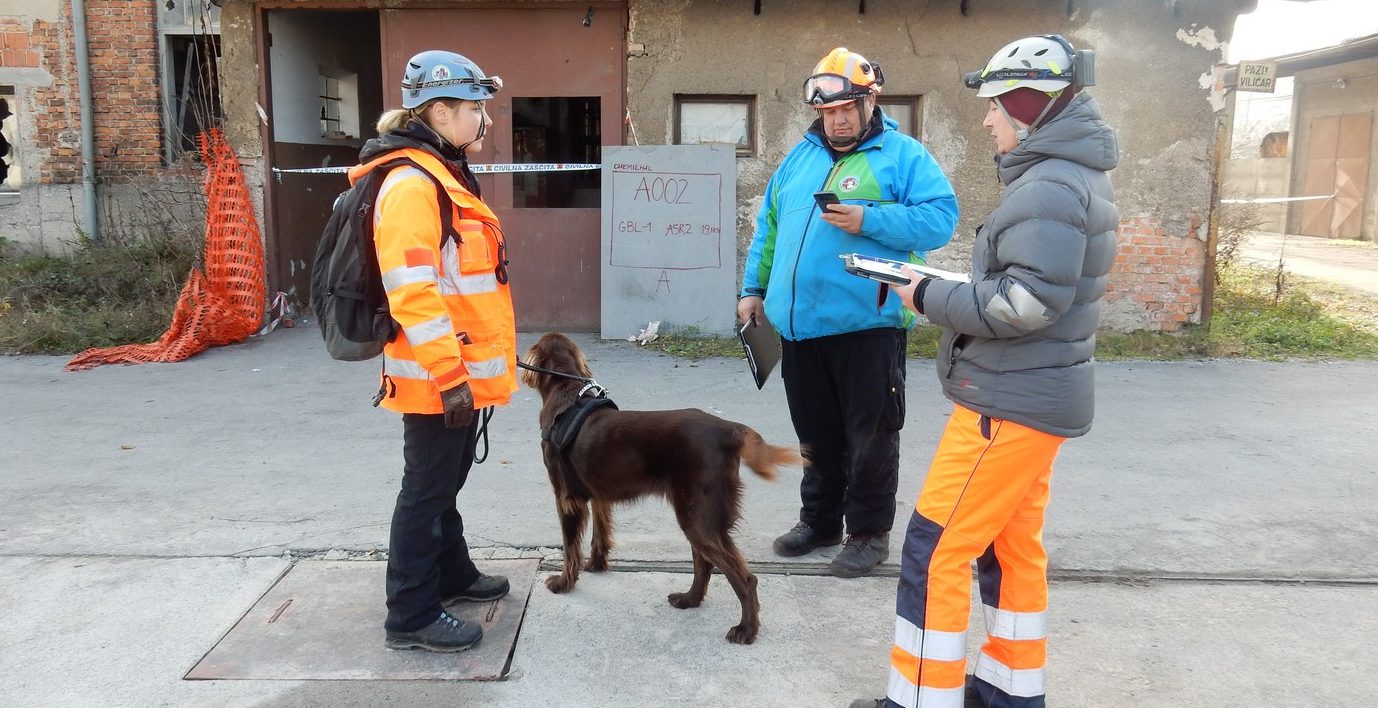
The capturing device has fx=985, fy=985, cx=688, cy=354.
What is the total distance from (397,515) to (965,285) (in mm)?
2029

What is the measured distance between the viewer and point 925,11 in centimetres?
894

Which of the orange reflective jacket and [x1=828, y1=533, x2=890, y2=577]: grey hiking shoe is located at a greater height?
the orange reflective jacket

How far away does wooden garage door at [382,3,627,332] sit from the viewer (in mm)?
9109

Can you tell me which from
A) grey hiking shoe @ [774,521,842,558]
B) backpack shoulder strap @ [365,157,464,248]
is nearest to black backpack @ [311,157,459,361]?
backpack shoulder strap @ [365,157,464,248]

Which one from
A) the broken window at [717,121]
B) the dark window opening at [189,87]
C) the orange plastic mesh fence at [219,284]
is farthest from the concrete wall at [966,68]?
the dark window opening at [189,87]

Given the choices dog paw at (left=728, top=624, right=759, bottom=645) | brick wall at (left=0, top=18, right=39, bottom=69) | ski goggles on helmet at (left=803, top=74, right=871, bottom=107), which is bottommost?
dog paw at (left=728, top=624, right=759, bottom=645)

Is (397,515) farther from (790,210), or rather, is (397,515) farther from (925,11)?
(925,11)

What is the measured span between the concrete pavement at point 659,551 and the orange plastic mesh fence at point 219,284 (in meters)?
1.18

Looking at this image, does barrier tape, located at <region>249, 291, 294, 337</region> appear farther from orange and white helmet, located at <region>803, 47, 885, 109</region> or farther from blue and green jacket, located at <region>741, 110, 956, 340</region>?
orange and white helmet, located at <region>803, 47, 885, 109</region>

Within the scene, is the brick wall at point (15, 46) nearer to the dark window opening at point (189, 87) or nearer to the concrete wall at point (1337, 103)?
the dark window opening at point (189, 87)

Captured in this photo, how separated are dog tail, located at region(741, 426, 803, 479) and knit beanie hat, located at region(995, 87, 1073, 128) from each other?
4.53 feet

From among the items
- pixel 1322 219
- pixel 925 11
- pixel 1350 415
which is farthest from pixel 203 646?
pixel 1322 219

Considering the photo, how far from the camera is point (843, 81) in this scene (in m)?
3.82

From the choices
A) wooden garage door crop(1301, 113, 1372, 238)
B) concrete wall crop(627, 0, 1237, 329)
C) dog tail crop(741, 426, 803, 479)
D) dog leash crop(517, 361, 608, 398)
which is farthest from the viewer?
wooden garage door crop(1301, 113, 1372, 238)
